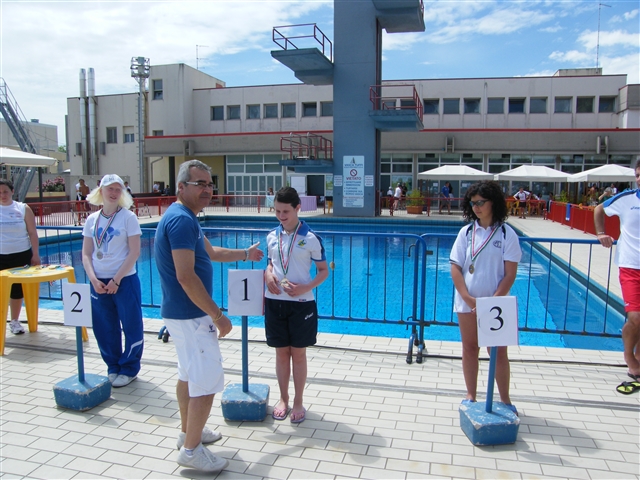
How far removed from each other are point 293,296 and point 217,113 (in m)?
34.5

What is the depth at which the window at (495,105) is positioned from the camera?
3044cm

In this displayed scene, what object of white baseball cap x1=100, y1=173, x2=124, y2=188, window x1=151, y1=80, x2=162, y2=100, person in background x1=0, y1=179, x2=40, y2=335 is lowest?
person in background x1=0, y1=179, x2=40, y2=335

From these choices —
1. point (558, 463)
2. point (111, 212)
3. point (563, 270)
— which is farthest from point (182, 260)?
point (563, 270)

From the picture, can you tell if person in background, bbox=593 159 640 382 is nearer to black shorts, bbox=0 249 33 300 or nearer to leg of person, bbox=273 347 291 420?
leg of person, bbox=273 347 291 420

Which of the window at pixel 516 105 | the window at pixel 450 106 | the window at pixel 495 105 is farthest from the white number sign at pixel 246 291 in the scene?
the window at pixel 516 105

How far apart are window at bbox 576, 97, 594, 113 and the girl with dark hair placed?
3145 centimetres

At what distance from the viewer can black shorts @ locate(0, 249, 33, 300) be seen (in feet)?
18.3

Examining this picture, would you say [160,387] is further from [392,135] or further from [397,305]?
[392,135]

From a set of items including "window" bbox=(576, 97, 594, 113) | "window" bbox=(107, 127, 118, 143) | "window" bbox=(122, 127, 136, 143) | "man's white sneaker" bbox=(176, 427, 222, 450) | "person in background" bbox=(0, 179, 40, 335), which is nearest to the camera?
"man's white sneaker" bbox=(176, 427, 222, 450)

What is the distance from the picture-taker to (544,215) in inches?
890

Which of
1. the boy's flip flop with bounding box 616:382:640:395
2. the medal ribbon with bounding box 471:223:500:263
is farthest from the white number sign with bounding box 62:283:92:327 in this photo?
the boy's flip flop with bounding box 616:382:640:395

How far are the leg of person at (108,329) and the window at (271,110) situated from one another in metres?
31.1

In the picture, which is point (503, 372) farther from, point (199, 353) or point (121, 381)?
point (121, 381)

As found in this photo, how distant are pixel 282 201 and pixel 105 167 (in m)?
39.9
